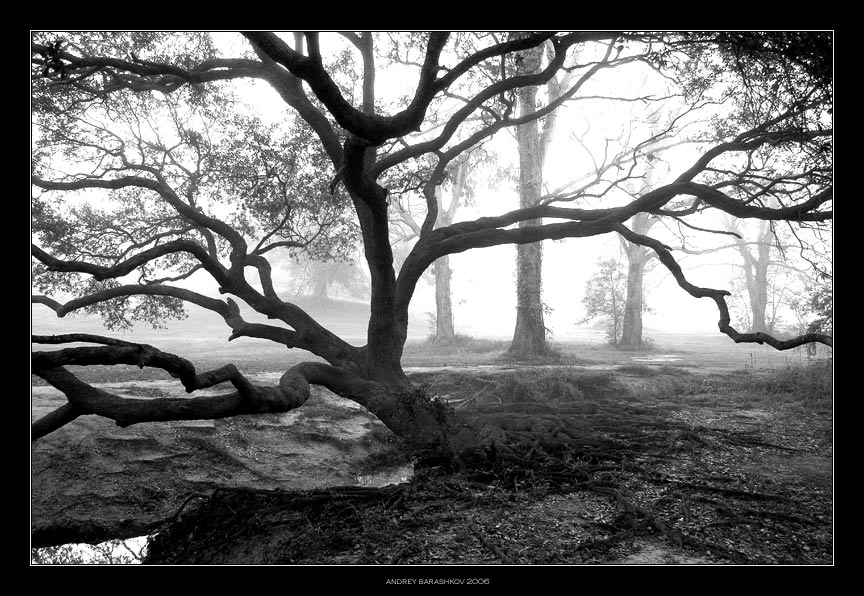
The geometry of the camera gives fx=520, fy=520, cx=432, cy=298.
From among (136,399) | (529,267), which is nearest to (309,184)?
(136,399)

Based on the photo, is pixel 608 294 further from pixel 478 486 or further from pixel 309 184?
pixel 478 486

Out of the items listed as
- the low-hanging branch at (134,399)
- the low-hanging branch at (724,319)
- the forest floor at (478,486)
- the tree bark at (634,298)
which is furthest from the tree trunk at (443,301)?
the low-hanging branch at (134,399)

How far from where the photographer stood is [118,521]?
5.64 metres

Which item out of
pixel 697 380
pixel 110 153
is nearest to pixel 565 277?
pixel 697 380

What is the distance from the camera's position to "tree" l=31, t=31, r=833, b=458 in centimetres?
570

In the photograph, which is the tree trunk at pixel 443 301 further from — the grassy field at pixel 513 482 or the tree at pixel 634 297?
the grassy field at pixel 513 482

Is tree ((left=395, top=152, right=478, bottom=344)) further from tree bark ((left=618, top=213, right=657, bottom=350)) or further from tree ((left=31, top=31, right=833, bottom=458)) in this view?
tree ((left=31, top=31, right=833, bottom=458))

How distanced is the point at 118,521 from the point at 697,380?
11.6 m

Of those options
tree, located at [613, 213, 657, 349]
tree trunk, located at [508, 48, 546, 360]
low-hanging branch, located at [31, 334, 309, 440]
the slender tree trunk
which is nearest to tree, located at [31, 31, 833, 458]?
low-hanging branch, located at [31, 334, 309, 440]

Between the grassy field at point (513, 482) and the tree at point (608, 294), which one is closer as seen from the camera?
the grassy field at point (513, 482)

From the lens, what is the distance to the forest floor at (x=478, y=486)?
14.0 feet

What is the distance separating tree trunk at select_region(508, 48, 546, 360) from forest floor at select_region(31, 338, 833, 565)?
6.12 meters

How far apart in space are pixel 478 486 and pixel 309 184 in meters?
6.86

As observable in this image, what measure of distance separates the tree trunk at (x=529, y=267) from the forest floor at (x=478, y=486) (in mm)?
6122
